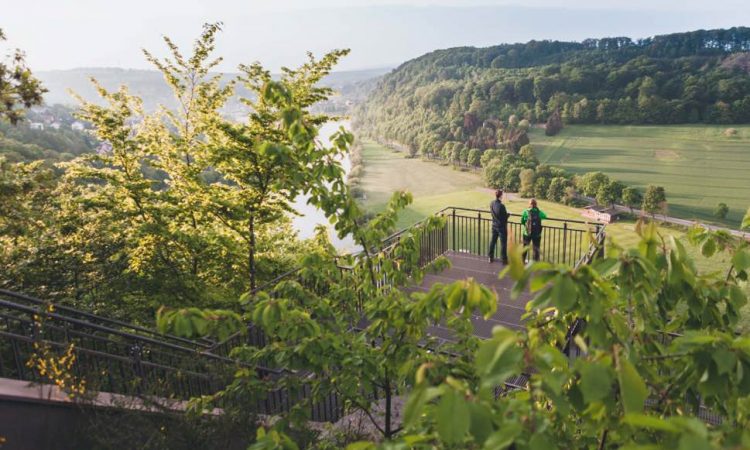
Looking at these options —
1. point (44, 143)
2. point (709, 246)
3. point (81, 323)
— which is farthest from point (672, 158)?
point (81, 323)

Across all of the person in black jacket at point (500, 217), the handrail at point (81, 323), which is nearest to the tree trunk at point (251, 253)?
the handrail at point (81, 323)

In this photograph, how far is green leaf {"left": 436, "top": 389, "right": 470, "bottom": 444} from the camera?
1.27m

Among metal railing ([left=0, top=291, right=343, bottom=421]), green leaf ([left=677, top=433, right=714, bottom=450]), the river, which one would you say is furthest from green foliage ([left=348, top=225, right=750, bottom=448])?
metal railing ([left=0, top=291, right=343, bottom=421])

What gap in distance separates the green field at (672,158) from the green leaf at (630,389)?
92063 millimetres

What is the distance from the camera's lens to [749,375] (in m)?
1.70

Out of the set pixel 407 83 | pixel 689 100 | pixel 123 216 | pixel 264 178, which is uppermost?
pixel 407 83

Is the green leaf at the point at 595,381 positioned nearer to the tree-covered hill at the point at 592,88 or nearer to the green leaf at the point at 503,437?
the green leaf at the point at 503,437

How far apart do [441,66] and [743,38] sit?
7732 centimetres

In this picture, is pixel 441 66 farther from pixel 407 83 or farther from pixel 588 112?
pixel 588 112

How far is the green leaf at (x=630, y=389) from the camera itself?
1344 mm

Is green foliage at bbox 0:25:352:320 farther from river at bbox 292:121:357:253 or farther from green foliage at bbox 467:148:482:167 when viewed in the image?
green foliage at bbox 467:148:482:167

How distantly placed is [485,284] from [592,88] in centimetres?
11834

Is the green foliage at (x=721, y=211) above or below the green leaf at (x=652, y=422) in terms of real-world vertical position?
below

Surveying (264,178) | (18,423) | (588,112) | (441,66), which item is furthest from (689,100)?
(18,423)
